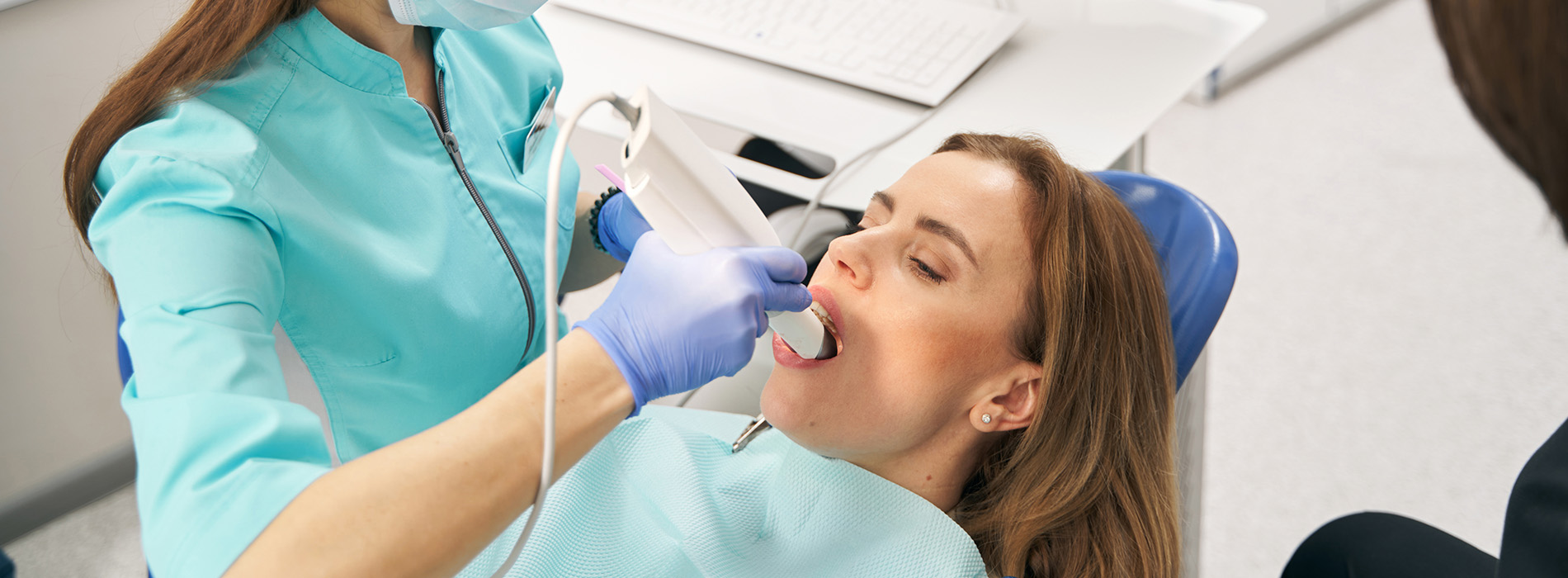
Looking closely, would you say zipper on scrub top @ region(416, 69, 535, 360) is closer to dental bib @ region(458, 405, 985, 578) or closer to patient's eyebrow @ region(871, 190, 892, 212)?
dental bib @ region(458, 405, 985, 578)

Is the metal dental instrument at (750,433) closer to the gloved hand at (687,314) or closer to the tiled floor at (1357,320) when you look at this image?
the gloved hand at (687,314)

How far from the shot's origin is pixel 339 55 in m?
1.02

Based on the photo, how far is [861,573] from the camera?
1.12 metres

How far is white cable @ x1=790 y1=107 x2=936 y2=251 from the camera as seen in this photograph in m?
1.39

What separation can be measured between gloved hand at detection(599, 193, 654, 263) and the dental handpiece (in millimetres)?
258

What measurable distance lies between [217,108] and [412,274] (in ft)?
0.75

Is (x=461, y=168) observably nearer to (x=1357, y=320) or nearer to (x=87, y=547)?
(x=87, y=547)

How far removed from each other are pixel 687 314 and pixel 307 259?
38 centimetres

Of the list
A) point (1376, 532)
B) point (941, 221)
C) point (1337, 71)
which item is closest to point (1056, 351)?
point (941, 221)

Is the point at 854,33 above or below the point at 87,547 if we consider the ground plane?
above

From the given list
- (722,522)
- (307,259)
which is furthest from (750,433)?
(307,259)

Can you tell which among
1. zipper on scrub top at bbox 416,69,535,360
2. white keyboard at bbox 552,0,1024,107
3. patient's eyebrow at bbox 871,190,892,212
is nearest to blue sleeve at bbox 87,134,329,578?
zipper on scrub top at bbox 416,69,535,360

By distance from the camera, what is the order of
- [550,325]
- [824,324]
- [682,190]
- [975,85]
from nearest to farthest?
[550,325]
[682,190]
[824,324]
[975,85]

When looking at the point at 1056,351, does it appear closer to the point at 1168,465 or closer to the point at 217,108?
the point at 1168,465
